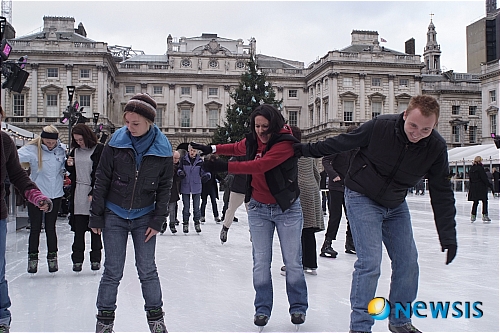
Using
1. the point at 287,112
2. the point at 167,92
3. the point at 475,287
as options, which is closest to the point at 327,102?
the point at 287,112

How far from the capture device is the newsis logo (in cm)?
338

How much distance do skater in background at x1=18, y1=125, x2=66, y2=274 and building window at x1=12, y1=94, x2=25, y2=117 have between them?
4527cm

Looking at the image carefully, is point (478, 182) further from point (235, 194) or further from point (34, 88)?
point (34, 88)

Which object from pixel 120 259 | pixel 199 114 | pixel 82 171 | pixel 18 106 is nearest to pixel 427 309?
pixel 120 259

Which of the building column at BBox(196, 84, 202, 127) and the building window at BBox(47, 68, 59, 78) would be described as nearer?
the building window at BBox(47, 68, 59, 78)

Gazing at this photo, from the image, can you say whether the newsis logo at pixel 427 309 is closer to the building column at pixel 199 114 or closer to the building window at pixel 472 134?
the building column at pixel 199 114

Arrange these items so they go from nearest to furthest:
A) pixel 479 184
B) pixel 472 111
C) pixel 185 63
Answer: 1. pixel 479 184
2. pixel 185 63
3. pixel 472 111

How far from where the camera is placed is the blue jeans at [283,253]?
3746mm

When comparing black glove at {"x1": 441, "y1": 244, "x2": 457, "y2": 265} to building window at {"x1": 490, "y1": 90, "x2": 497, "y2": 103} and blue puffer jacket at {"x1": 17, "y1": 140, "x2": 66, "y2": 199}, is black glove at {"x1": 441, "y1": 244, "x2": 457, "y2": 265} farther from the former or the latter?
building window at {"x1": 490, "y1": 90, "x2": 497, "y2": 103}

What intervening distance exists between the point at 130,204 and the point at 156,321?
78cm

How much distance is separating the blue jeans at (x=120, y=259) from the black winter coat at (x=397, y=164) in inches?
54.0

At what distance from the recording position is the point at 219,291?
16.3 feet

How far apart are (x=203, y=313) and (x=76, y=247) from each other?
7.38ft

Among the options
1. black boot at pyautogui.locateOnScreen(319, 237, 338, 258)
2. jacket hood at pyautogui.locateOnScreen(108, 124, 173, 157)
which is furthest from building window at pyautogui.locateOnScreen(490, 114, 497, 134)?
jacket hood at pyautogui.locateOnScreen(108, 124, 173, 157)
